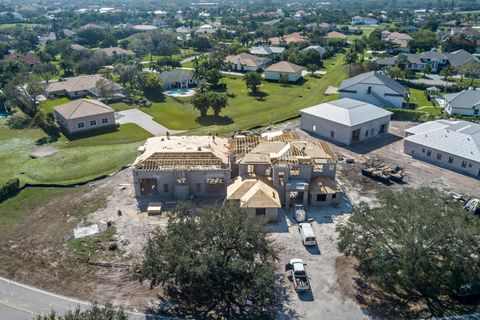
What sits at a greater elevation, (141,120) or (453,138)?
(453,138)

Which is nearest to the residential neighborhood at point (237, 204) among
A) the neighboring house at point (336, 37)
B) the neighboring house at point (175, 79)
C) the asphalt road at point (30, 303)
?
the asphalt road at point (30, 303)

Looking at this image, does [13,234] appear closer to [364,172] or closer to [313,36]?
[364,172]

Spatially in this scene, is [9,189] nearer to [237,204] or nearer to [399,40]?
[237,204]

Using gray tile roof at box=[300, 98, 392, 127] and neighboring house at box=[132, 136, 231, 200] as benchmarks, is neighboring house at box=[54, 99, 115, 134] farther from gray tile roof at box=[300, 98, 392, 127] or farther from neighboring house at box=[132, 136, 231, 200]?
gray tile roof at box=[300, 98, 392, 127]

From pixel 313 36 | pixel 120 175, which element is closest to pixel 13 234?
pixel 120 175

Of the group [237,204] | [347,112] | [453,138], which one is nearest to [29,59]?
[347,112]

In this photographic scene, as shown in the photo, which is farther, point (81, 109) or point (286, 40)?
point (286, 40)
